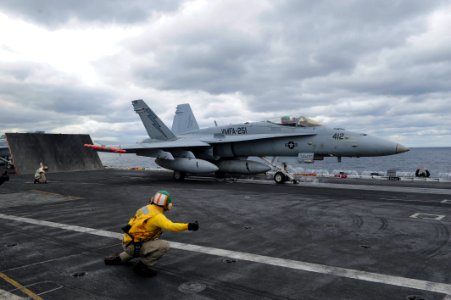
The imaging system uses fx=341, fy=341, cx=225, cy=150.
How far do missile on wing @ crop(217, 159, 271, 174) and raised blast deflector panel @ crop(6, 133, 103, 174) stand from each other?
18837 mm

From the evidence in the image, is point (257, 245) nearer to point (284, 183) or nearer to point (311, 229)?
point (311, 229)

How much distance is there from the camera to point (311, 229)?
8.41 metres

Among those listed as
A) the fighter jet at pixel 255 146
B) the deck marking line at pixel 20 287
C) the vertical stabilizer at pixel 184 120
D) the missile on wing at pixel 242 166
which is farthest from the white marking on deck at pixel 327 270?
the vertical stabilizer at pixel 184 120

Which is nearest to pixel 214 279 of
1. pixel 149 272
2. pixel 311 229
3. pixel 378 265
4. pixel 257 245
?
pixel 149 272

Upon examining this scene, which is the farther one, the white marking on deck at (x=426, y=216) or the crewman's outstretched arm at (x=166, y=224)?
the white marking on deck at (x=426, y=216)

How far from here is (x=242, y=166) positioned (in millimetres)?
20812

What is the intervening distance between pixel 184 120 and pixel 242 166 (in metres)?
11.1

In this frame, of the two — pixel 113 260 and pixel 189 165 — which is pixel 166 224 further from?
pixel 189 165

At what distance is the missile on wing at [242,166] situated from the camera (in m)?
20.0

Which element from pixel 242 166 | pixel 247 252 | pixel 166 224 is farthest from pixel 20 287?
pixel 242 166

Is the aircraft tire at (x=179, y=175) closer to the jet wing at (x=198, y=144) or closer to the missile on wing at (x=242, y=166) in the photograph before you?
the jet wing at (x=198, y=144)

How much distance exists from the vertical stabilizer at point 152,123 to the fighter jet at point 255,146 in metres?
1.93

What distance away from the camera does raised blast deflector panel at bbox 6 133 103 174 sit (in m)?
30.7

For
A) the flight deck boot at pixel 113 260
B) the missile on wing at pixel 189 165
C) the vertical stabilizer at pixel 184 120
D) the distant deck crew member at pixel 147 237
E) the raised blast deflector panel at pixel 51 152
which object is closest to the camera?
the distant deck crew member at pixel 147 237
